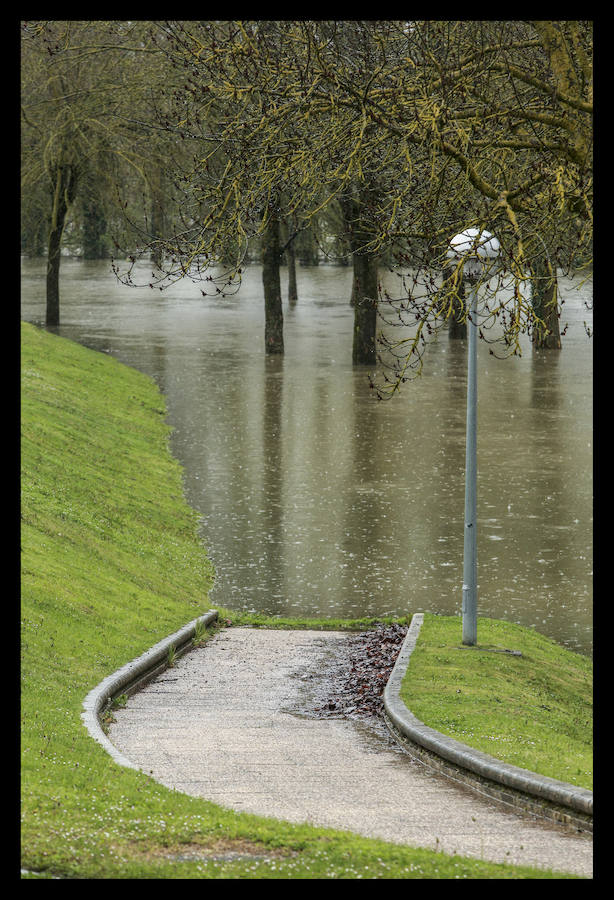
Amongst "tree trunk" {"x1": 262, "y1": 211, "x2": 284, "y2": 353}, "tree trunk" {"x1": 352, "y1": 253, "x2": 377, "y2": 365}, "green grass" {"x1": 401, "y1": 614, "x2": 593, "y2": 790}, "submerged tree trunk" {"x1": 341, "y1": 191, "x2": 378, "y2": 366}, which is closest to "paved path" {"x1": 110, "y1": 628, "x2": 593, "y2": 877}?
"green grass" {"x1": 401, "y1": 614, "x2": 593, "y2": 790}

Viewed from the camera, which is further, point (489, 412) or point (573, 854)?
point (489, 412)

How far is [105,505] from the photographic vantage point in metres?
20.7

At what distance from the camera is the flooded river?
699 inches

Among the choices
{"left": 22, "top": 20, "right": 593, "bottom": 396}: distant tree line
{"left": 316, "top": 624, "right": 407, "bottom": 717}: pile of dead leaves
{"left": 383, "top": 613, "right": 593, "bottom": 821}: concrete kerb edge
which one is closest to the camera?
{"left": 383, "top": 613, "right": 593, "bottom": 821}: concrete kerb edge

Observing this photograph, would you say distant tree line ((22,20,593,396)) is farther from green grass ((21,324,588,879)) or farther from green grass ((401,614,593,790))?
green grass ((21,324,588,879))

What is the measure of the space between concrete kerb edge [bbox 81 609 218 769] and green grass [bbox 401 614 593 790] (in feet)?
8.63

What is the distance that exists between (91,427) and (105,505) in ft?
21.9

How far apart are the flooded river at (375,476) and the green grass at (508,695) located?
129 centimetres

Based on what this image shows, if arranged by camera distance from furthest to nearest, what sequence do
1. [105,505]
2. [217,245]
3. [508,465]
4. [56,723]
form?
1. [508,465]
2. [105,505]
3. [217,245]
4. [56,723]

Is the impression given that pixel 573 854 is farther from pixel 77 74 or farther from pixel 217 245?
pixel 77 74

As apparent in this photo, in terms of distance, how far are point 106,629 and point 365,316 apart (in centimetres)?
2605
